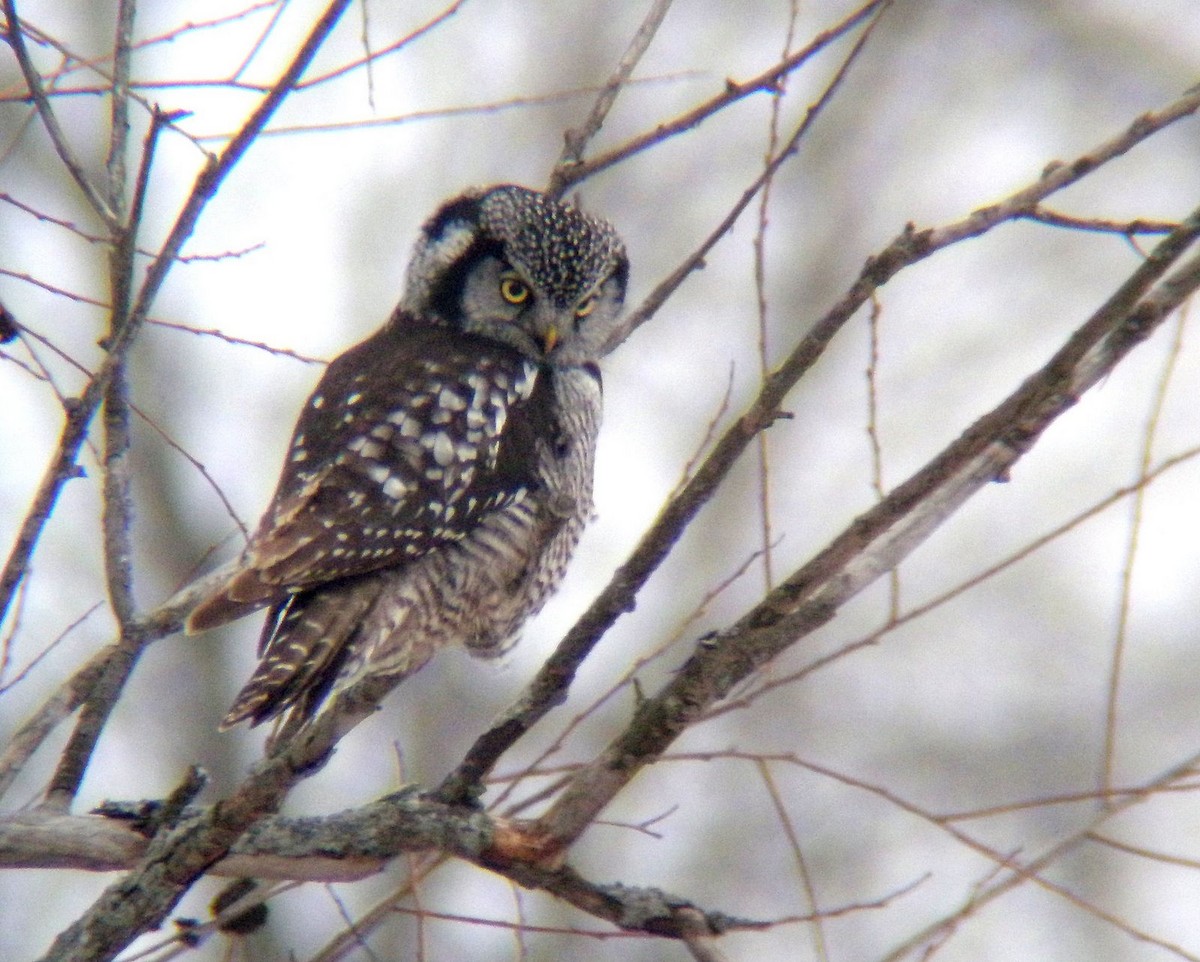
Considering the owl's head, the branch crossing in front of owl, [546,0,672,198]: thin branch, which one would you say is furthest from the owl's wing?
[546,0,672,198]: thin branch

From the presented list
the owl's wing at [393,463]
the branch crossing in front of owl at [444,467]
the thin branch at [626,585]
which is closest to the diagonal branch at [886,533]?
the thin branch at [626,585]

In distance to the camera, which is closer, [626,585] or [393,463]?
[626,585]

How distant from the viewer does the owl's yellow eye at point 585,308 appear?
4609mm

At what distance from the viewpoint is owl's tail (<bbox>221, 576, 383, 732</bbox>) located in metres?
Answer: 3.39

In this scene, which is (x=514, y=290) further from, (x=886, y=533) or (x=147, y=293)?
(x=886, y=533)

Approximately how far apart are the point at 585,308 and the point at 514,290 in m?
0.23

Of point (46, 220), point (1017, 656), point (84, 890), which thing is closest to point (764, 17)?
point (1017, 656)

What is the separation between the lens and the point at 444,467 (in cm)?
396

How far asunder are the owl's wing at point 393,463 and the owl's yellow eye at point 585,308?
31 centimetres

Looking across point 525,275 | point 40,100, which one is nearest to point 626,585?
point 40,100

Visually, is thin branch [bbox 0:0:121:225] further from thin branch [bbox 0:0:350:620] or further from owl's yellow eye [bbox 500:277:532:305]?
owl's yellow eye [bbox 500:277:532:305]

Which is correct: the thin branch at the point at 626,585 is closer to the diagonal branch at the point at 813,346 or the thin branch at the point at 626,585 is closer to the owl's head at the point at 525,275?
the diagonal branch at the point at 813,346

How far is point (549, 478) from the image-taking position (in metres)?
4.23

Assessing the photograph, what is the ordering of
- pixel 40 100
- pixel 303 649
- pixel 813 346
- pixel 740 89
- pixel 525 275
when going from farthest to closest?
pixel 525 275 → pixel 303 649 → pixel 740 89 → pixel 40 100 → pixel 813 346
